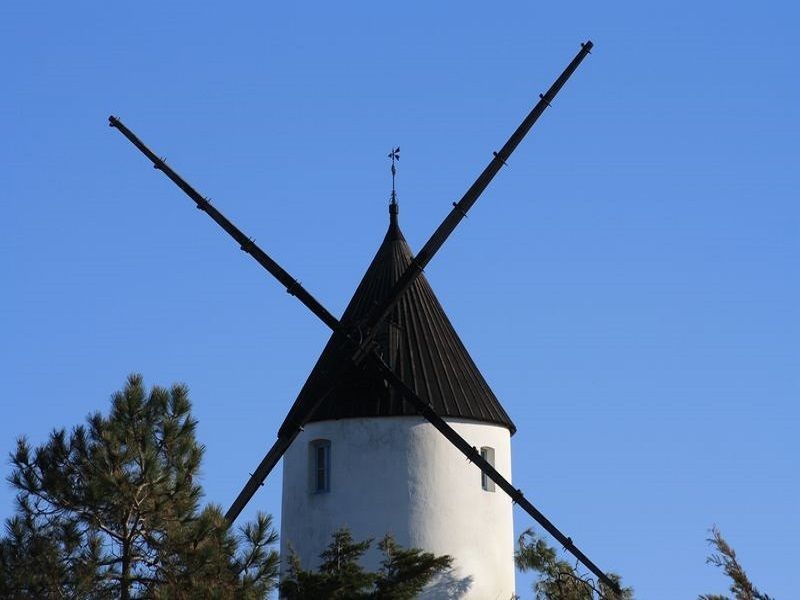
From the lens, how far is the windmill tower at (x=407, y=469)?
2742 centimetres

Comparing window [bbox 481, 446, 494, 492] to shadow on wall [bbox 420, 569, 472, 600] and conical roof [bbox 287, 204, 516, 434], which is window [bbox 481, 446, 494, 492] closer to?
conical roof [bbox 287, 204, 516, 434]

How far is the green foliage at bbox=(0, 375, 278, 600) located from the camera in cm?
2028

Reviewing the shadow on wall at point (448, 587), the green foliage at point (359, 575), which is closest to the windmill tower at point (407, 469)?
the shadow on wall at point (448, 587)

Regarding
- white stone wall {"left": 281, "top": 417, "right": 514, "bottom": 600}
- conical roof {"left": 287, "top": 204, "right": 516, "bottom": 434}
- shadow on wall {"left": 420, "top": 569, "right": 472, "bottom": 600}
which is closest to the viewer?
shadow on wall {"left": 420, "top": 569, "right": 472, "bottom": 600}

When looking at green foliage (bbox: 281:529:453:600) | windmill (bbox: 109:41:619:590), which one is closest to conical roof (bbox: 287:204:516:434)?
windmill (bbox: 109:41:619:590)

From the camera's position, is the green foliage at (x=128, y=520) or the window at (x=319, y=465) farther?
the window at (x=319, y=465)

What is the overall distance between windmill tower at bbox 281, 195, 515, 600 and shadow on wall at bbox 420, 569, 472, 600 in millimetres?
16

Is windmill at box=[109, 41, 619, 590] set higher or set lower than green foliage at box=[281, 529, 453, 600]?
higher

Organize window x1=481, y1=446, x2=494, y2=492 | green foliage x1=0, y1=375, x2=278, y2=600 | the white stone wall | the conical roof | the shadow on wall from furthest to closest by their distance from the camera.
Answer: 1. window x1=481, y1=446, x2=494, y2=492
2. the conical roof
3. the white stone wall
4. the shadow on wall
5. green foliage x1=0, y1=375, x2=278, y2=600

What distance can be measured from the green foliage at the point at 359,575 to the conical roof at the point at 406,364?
3029 mm

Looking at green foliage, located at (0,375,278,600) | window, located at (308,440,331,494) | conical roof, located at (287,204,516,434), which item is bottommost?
green foliage, located at (0,375,278,600)

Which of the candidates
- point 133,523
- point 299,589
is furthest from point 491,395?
point 133,523

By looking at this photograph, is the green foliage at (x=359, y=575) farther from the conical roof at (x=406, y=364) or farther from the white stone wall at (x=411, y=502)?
the conical roof at (x=406, y=364)

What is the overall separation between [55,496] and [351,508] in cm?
740
